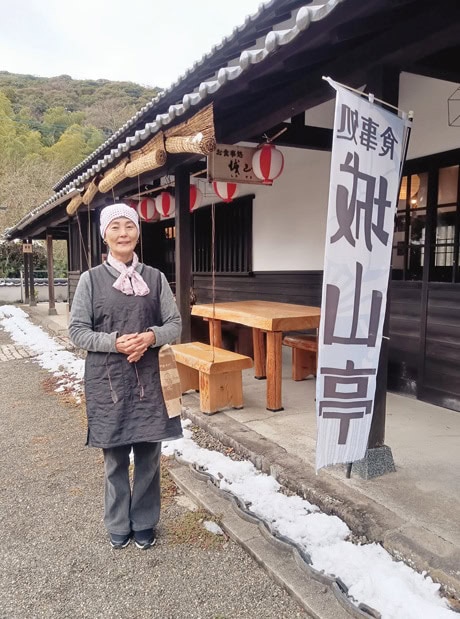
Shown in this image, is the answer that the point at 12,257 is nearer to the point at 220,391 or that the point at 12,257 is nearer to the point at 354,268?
the point at 220,391

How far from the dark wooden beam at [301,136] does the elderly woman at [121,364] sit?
345cm

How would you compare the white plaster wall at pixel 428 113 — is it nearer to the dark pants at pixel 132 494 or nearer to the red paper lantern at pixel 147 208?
the dark pants at pixel 132 494

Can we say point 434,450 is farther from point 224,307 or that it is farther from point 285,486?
point 224,307

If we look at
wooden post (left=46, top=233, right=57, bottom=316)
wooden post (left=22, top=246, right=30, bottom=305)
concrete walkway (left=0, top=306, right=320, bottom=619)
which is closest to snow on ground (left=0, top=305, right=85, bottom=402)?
wooden post (left=46, top=233, right=57, bottom=316)

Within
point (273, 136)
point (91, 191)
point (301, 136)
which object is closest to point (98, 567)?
point (273, 136)

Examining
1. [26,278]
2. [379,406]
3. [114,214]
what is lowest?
[379,406]

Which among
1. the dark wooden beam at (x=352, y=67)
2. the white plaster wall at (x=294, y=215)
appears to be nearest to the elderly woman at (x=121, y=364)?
the dark wooden beam at (x=352, y=67)

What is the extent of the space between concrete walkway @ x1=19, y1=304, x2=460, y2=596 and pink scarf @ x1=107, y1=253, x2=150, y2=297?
6.12 feet

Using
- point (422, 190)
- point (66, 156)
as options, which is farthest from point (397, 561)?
point (66, 156)

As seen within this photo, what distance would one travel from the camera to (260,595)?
8.13 feet

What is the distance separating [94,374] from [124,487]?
777 millimetres

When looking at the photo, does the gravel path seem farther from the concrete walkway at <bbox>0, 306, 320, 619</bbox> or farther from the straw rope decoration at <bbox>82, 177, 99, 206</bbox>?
the straw rope decoration at <bbox>82, 177, 99, 206</bbox>

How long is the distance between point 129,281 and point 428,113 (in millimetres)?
4144

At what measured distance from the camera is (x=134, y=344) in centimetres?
271
